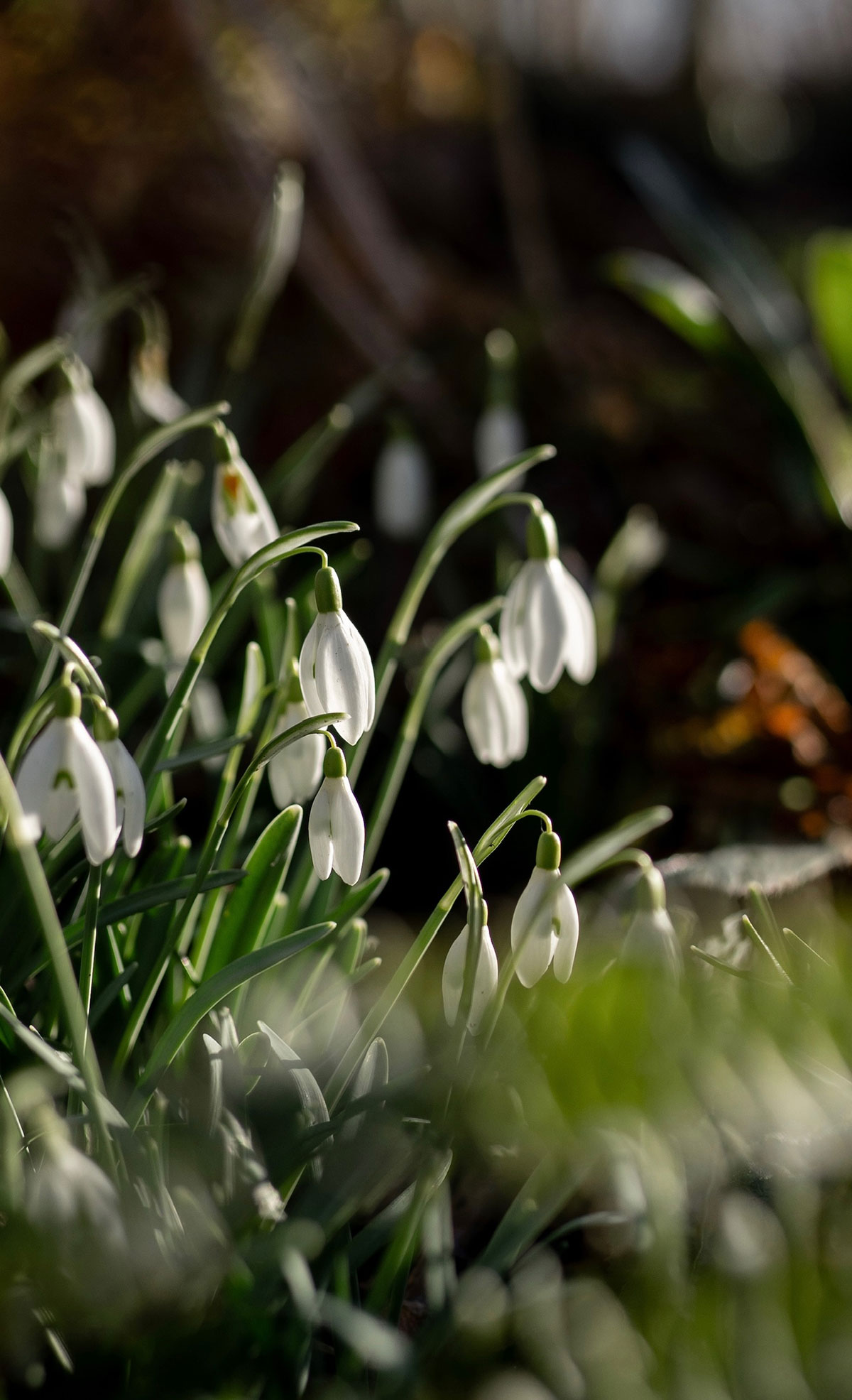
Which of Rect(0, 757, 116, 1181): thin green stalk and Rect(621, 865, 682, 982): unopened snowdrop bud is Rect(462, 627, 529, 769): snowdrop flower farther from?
Rect(0, 757, 116, 1181): thin green stalk

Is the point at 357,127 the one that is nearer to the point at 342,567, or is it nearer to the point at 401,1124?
the point at 342,567

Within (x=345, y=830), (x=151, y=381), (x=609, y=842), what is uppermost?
(x=151, y=381)

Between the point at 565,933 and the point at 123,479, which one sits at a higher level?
the point at 123,479

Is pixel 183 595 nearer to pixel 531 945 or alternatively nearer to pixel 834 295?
pixel 531 945

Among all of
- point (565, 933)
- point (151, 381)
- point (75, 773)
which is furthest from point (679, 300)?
point (75, 773)

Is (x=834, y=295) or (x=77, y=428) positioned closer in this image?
(x=77, y=428)

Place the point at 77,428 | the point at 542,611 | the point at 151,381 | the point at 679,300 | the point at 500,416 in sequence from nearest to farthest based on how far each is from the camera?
the point at 542,611
the point at 77,428
the point at 151,381
the point at 500,416
the point at 679,300

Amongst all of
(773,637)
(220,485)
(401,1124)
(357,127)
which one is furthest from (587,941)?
(357,127)
